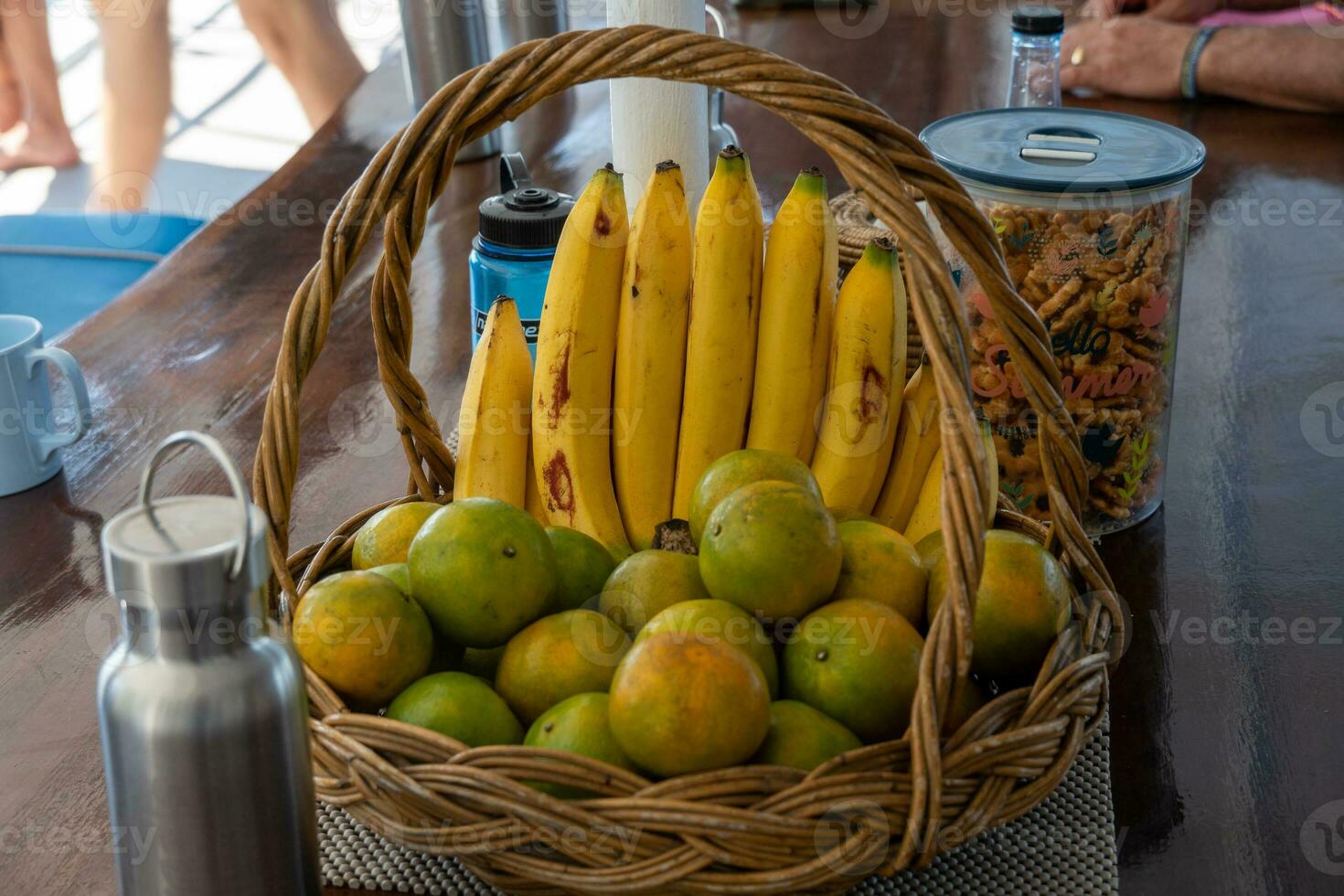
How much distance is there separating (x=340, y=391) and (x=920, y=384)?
56cm

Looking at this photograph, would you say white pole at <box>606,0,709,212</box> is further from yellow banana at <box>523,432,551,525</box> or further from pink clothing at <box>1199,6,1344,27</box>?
pink clothing at <box>1199,6,1344,27</box>

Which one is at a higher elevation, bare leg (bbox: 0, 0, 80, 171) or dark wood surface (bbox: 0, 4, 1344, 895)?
dark wood surface (bbox: 0, 4, 1344, 895)

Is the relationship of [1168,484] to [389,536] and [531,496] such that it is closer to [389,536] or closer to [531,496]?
[531,496]

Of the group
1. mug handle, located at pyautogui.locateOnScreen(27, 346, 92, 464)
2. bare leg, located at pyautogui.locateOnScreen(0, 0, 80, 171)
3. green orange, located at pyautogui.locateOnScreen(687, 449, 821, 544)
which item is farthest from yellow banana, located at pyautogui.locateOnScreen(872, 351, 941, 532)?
bare leg, located at pyautogui.locateOnScreen(0, 0, 80, 171)

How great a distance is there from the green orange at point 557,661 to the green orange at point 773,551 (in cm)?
6

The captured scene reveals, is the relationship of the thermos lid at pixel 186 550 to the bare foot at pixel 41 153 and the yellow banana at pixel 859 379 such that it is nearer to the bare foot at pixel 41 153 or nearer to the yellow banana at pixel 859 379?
the yellow banana at pixel 859 379

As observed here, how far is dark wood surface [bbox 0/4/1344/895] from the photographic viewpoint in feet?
2.08

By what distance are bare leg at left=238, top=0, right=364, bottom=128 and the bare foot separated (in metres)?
0.69

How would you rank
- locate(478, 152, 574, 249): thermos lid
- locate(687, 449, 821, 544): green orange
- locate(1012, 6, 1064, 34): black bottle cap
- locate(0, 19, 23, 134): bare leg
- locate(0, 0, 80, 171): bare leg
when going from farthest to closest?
locate(0, 19, 23, 134): bare leg, locate(0, 0, 80, 171): bare leg, locate(1012, 6, 1064, 34): black bottle cap, locate(478, 152, 574, 249): thermos lid, locate(687, 449, 821, 544): green orange

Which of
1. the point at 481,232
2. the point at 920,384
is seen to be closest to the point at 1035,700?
the point at 920,384

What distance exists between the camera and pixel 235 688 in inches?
17.3

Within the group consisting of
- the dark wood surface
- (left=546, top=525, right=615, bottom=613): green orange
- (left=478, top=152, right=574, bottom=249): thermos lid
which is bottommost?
the dark wood surface

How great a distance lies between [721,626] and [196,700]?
214 millimetres

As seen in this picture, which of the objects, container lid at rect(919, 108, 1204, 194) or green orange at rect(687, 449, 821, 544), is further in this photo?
container lid at rect(919, 108, 1204, 194)
